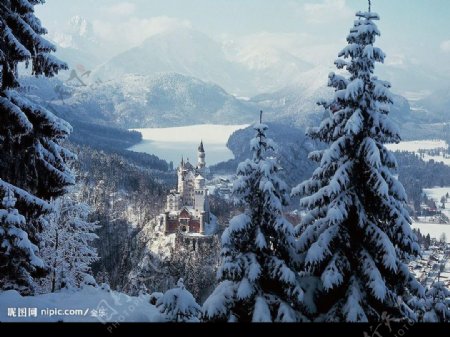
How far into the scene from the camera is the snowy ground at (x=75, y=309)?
12797 millimetres

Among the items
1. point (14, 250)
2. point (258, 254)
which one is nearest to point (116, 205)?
point (14, 250)

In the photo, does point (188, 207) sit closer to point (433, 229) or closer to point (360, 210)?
point (360, 210)

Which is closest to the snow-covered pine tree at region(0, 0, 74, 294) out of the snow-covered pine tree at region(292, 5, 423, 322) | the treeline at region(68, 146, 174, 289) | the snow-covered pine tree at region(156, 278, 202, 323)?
the snow-covered pine tree at region(156, 278, 202, 323)

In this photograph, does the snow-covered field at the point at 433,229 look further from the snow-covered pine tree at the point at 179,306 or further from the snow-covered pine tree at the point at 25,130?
the snow-covered pine tree at the point at 179,306

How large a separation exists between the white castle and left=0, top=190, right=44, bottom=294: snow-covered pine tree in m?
74.5

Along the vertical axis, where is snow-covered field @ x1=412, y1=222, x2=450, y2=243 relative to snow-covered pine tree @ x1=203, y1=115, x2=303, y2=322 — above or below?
below

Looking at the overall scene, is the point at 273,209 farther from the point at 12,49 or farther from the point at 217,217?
the point at 217,217

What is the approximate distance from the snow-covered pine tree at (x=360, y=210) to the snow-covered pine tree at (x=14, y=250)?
7.96 meters

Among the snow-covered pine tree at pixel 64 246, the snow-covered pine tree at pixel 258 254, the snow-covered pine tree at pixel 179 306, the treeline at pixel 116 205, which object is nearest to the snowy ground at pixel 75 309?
the snow-covered pine tree at pixel 179 306

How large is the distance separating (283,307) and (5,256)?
856 cm

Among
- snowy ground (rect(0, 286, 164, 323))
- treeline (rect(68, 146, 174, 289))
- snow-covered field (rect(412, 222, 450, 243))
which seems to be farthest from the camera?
snow-covered field (rect(412, 222, 450, 243))

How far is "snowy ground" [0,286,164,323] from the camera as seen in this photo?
12797mm

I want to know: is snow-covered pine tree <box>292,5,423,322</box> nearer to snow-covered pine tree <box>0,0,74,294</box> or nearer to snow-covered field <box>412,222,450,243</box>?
snow-covered pine tree <box>0,0,74,294</box>

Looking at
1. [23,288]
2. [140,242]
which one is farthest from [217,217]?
[23,288]
